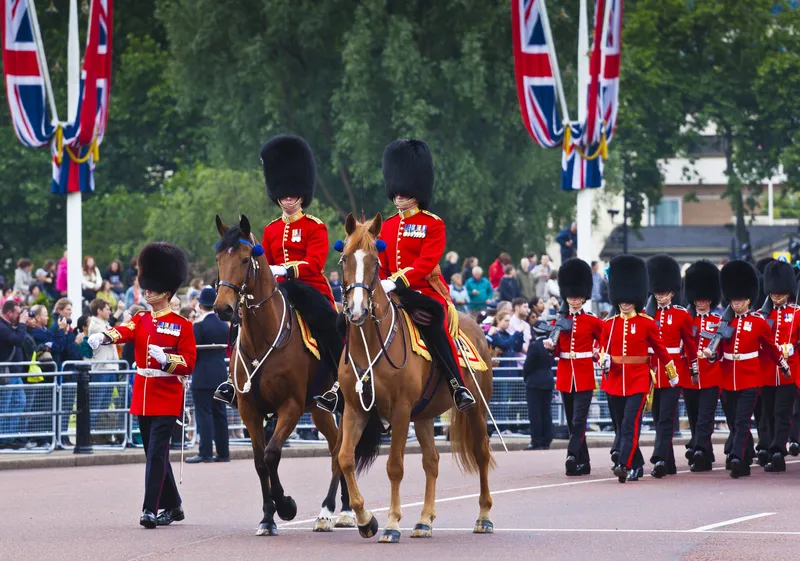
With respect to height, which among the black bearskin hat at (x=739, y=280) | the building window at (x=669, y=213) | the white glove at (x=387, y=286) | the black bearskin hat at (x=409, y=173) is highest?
the building window at (x=669, y=213)

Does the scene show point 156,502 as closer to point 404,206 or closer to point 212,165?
point 404,206

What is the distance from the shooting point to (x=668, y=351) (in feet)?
60.5

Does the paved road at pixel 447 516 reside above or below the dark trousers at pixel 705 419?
below

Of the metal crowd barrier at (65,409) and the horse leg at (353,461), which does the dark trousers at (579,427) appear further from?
the horse leg at (353,461)

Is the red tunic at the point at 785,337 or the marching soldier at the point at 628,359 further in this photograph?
the red tunic at the point at 785,337

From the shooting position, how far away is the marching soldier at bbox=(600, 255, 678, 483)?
17.5 m

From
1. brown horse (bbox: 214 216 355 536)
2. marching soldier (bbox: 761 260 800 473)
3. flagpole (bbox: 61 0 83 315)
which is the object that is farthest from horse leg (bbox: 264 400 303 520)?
flagpole (bbox: 61 0 83 315)

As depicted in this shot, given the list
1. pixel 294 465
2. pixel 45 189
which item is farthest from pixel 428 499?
pixel 45 189

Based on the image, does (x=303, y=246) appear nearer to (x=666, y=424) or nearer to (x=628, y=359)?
(x=628, y=359)

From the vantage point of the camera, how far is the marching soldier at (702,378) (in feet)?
61.2

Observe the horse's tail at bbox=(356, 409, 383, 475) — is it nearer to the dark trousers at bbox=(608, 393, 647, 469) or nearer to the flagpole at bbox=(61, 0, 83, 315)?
the dark trousers at bbox=(608, 393, 647, 469)

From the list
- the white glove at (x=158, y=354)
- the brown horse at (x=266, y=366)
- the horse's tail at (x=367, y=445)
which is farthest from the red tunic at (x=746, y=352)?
the white glove at (x=158, y=354)

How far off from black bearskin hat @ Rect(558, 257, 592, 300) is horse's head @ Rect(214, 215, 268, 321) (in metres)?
6.07

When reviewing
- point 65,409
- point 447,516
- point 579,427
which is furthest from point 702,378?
point 65,409
